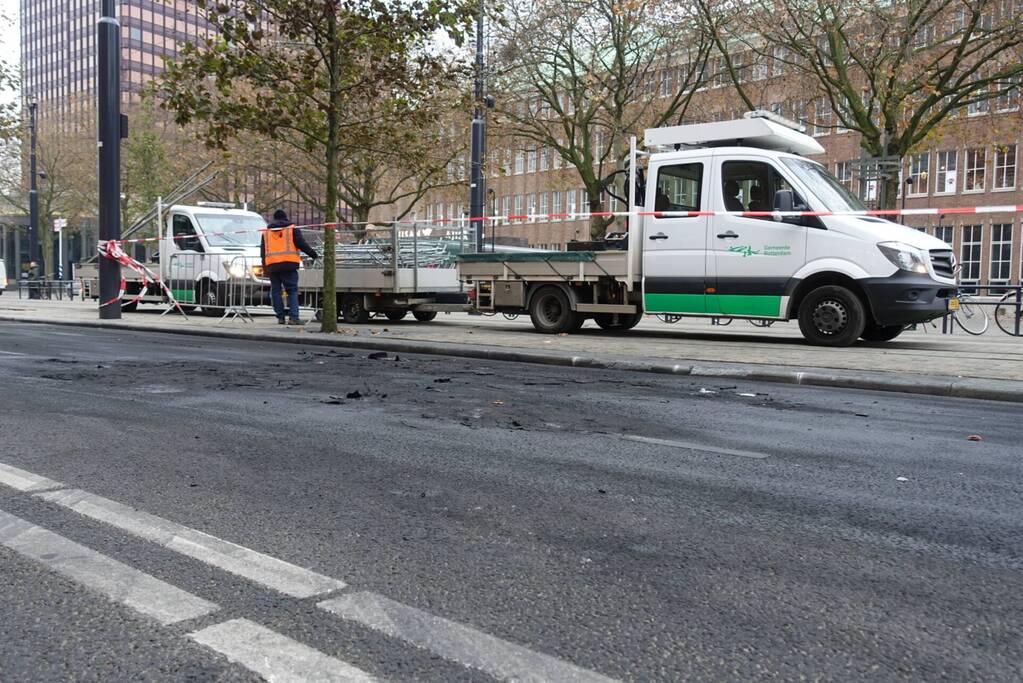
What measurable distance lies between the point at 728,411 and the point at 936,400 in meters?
2.23

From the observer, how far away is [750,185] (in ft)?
42.7

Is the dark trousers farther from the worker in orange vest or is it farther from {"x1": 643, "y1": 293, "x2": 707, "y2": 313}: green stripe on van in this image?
{"x1": 643, "y1": 293, "x2": 707, "y2": 313}: green stripe on van

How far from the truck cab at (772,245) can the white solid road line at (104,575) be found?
10530mm

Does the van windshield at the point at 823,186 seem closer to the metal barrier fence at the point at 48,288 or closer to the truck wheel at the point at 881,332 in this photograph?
A: the truck wheel at the point at 881,332

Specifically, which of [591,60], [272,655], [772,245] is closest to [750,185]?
[772,245]

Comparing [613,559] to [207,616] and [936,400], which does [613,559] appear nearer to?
[207,616]

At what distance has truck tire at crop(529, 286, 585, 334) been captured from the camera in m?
14.8

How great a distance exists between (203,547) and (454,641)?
4.10ft

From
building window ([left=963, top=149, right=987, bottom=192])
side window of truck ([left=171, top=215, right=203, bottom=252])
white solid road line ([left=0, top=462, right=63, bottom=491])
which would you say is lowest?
white solid road line ([left=0, top=462, right=63, bottom=491])

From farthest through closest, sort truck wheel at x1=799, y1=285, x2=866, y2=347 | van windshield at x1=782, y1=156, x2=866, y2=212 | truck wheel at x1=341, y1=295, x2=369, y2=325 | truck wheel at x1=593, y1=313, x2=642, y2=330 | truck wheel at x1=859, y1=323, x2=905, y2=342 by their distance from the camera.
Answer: truck wheel at x1=341, y1=295, x2=369, y2=325
truck wheel at x1=593, y1=313, x2=642, y2=330
truck wheel at x1=859, y1=323, x2=905, y2=342
van windshield at x1=782, y1=156, x2=866, y2=212
truck wheel at x1=799, y1=285, x2=866, y2=347

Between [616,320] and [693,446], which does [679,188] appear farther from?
[693,446]

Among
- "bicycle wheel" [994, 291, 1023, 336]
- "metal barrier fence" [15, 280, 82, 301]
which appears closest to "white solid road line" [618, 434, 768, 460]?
"bicycle wheel" [994, 291, 1023, 336]

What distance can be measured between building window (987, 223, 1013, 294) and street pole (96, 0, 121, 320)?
40758mm

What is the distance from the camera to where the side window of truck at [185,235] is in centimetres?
2153
